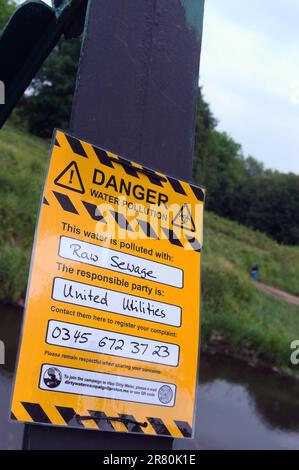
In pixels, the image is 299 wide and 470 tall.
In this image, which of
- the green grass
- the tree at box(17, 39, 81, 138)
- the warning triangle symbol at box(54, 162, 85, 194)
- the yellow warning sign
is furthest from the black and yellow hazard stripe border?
the tree at box(17, 39, 81, 138)

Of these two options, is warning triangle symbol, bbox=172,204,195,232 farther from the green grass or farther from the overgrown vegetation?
the green grass

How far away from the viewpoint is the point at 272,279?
80.1 ft

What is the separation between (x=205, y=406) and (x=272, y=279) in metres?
18.4

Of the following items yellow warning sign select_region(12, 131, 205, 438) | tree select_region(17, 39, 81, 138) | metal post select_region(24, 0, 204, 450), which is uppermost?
tree select_region(17, 39, 81, 138)

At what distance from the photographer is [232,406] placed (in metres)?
6.92

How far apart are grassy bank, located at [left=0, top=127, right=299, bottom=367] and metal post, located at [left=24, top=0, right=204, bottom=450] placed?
6.57 m

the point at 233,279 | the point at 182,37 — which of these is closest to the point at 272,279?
the point at 233,279

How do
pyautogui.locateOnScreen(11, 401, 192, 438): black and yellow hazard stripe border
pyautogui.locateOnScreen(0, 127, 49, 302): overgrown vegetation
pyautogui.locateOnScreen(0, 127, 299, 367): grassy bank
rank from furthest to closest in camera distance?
pyautogui.locateOnScreen(0, 127, 299, 367): grassy bank < pyautogui.locateOnScreen(0, 127, 49, 302): overgrown vegetation < pyautogui.locateOnScreen(11, 401, 192, 438): black and yellow hazard stripe border

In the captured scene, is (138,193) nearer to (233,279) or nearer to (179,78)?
(179,78)

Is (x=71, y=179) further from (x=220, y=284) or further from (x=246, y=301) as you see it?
(x=246, y=301)

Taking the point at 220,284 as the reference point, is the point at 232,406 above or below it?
below

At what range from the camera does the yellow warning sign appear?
4.79ft

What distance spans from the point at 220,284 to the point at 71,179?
13.5m

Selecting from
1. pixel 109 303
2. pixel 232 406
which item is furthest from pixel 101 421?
pixel 232 406
